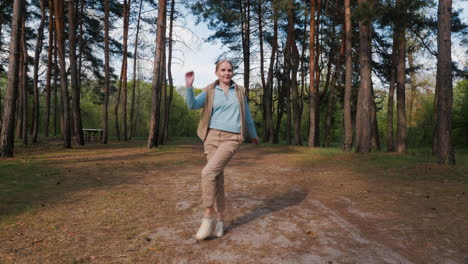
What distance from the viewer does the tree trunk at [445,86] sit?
994cm

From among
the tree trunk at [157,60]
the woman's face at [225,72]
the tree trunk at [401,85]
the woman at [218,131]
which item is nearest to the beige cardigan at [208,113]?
the woman at [218,131]

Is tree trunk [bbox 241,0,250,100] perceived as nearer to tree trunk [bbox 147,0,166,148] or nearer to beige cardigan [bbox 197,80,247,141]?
tree trunk [bbox 147,0,166,148]

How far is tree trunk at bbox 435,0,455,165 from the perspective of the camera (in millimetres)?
9938

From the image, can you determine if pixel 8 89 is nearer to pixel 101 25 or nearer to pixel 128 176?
pixel 128 176

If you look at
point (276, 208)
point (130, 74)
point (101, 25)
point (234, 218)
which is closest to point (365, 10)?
point (276, 208)

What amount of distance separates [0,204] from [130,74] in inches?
929

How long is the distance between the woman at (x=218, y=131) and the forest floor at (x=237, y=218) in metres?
0.29

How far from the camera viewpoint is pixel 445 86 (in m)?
9.98

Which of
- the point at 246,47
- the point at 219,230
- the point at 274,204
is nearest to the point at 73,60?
the point at 246,47

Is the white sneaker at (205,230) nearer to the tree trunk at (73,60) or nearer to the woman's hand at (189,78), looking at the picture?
the woman's hand at (189,78)

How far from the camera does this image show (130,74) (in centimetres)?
2689

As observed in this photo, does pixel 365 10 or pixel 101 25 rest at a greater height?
pixel 101 25

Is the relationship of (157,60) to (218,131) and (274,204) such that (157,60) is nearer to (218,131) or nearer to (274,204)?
(274,204)

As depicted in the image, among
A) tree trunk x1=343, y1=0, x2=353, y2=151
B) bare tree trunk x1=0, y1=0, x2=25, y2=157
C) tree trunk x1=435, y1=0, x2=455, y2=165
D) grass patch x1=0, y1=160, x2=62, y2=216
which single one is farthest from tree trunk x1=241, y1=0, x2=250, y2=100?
grass patch x1=0, y1=160, x2=62, y2=216
